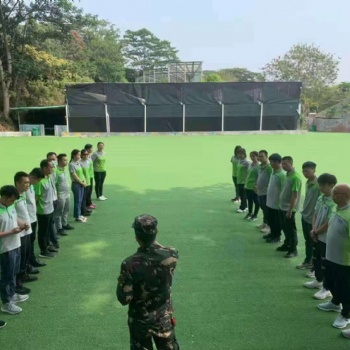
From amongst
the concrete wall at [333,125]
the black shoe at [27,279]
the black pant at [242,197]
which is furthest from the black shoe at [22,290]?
the concrete wall at [333,125]

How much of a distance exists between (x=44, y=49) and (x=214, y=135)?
1792 cm

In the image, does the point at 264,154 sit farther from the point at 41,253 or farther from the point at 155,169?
the point at 155,169

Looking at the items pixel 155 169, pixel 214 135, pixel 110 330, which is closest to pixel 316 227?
pixel 110 330

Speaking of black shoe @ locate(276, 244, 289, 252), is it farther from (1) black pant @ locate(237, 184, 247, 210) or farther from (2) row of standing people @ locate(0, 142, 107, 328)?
(2) row of standing people @ locate(0, 142, 107, 328)

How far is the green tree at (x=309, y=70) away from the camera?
47656mm

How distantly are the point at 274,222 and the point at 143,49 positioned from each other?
6238cm

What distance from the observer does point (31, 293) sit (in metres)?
4.72

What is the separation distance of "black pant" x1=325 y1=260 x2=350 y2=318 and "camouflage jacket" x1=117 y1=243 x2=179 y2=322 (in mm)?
2052

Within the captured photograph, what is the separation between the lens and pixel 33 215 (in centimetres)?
521

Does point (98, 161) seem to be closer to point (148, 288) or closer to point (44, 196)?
point (44, 196)

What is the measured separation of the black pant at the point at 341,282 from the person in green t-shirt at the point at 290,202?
1.75 meters

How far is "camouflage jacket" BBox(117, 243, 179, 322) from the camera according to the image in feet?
8.22

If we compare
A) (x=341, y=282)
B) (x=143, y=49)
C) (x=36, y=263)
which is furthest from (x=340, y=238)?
(x=143, y=49)

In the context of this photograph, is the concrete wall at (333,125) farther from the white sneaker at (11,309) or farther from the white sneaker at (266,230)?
the white sneaker at (11,309)
